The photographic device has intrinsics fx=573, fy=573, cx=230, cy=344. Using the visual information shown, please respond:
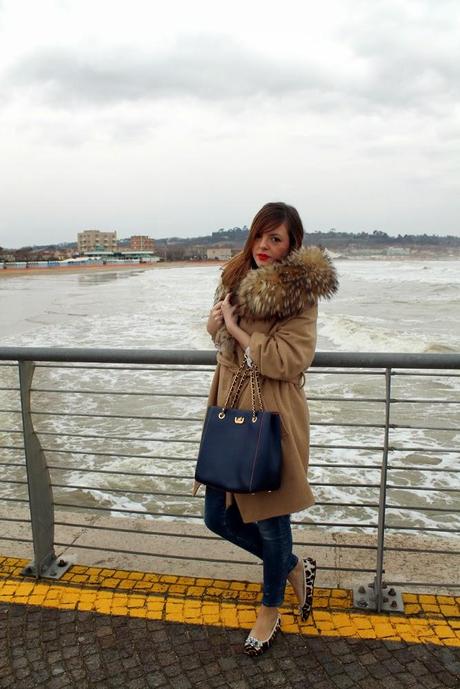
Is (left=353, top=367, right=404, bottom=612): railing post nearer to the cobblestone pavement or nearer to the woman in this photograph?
the cobblestone pavement

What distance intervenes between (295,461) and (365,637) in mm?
872

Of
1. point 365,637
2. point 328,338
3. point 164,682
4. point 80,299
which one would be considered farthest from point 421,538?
point 80,299

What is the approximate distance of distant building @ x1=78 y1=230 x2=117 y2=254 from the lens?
179m

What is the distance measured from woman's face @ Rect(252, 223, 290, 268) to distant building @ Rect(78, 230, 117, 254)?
7112 inches

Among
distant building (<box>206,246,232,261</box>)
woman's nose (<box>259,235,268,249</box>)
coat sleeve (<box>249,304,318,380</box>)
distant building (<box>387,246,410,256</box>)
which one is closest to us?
coat sleeve (<box>249,304,318,380</box>)

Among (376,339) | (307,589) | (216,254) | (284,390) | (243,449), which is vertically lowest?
(376,339)

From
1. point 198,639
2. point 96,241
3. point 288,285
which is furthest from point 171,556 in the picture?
point 96,241

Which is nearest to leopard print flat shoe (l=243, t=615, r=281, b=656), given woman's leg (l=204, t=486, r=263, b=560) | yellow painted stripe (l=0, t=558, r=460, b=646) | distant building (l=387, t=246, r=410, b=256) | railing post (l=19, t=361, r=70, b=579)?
yellow painted stripe (l=0, t=558, r=460, b=646)

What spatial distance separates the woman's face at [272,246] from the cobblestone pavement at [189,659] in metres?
1.62

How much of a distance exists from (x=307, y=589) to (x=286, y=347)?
3.97 feet

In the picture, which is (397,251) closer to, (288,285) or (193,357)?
(193,357)

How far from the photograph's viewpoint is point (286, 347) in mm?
2154

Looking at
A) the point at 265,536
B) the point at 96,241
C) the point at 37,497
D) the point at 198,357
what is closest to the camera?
the point at 265,536

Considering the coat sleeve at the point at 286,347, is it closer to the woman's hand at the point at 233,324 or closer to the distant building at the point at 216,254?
the woman's hand at the point at 233,324
